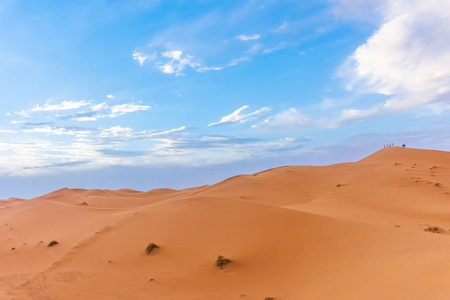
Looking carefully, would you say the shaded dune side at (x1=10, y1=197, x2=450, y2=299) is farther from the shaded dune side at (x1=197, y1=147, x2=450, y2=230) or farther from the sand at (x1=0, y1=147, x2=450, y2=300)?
the shaded dune side at (x1=197, y1=147, x2=450, y2=230)

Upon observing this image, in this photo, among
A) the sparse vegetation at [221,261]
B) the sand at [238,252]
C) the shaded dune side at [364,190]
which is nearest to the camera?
the sand at [238,252]

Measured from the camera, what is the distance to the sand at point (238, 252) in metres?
5.10

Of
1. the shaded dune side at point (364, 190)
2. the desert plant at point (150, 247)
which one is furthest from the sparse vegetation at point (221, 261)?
the shaded dune side at point (364, 190)

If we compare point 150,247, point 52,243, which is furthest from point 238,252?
point 52,243

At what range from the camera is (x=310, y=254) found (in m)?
6.47

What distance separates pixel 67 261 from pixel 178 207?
374 cm

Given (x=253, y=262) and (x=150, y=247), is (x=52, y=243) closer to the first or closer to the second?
(x=150, y=247)

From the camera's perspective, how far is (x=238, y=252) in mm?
6945

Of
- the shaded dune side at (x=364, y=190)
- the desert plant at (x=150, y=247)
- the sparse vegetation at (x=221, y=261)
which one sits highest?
the shaded dune side at (x=364, y=190)

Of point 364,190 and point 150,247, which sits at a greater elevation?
point 364,190

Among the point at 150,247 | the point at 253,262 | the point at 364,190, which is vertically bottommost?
the point at 253,262

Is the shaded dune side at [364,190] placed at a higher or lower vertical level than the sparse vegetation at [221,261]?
higher

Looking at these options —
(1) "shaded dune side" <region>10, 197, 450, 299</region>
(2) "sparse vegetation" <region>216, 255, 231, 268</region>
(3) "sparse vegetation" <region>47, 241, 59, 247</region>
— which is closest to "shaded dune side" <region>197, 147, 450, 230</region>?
(1) "shaded dune side" <region>10, 197, 450, 299</region>

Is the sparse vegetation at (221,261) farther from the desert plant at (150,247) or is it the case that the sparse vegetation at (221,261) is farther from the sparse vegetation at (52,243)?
the sparse vegetation at (52,243)
